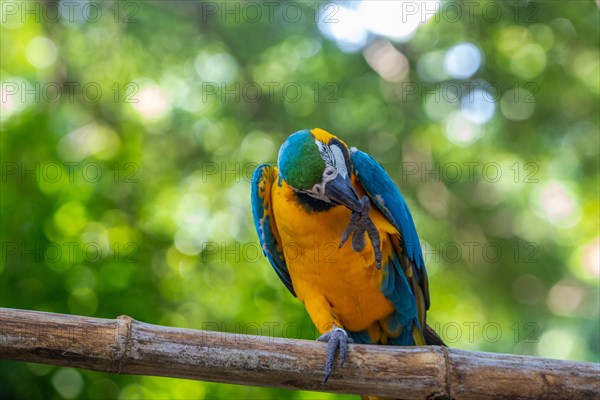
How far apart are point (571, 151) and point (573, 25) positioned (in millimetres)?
1295

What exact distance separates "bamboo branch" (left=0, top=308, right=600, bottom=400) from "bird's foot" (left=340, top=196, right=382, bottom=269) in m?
0.50

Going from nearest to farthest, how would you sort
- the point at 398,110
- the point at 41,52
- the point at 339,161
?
the point at 339,161
the point at 398,110
the point at 41,52

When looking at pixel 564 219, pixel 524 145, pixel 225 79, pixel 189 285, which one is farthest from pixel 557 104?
pixel 189 285

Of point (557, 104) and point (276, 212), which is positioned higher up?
point (557, 104)

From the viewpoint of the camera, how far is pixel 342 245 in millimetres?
2930

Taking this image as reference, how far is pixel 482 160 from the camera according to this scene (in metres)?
6.57

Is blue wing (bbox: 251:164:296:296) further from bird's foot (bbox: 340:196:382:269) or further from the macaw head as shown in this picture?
bird's foot (bbox: 340:196:382:269)

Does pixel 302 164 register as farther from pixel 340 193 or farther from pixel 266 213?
pixel 266 213

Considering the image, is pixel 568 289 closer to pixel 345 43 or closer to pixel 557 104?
pixel 557 104

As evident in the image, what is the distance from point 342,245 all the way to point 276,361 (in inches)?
26.8

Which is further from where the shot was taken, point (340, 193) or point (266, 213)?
point (266, 213)

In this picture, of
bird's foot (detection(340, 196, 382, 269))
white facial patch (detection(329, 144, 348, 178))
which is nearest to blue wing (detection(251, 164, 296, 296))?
white facial patch (detection(329, 144, 348, 178))

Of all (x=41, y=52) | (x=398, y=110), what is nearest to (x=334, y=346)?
(x=398, y=110)

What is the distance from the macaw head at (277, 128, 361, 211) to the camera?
2.77m
